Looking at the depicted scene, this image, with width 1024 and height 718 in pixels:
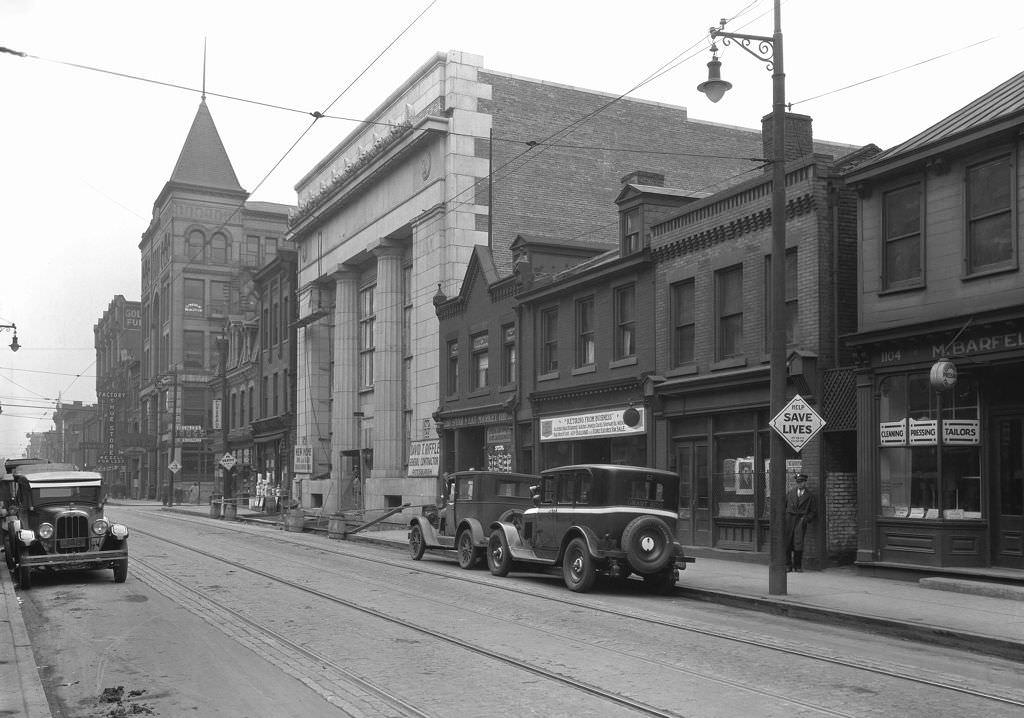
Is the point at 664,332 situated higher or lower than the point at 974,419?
higher

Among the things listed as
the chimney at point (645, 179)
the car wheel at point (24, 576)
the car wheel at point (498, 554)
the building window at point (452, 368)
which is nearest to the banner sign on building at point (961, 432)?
the car wheel at point (498, 554)

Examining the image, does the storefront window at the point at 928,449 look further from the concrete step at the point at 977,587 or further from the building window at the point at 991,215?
the building window at the point at 991,215

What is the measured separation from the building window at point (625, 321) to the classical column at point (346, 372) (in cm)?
2343

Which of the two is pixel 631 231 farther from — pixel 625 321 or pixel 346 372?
pixel 346 372

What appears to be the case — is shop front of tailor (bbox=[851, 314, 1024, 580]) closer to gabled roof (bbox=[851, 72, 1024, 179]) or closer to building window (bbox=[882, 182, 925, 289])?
building window (bbox=[882, 182, 925, 289])

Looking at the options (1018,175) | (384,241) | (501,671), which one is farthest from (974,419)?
(384,241)

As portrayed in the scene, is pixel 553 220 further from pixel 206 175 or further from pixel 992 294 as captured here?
pixel 206 175

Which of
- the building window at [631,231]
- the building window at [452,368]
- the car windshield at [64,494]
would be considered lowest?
the car windshield at [64,494]

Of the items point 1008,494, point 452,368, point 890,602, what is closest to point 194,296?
point 452,368

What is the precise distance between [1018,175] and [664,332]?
31.2ft

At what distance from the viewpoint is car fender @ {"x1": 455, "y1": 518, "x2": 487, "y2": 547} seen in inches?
847

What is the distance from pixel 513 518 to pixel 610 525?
3713mm

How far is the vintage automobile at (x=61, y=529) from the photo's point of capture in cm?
1808

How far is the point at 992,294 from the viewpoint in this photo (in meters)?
17.3
